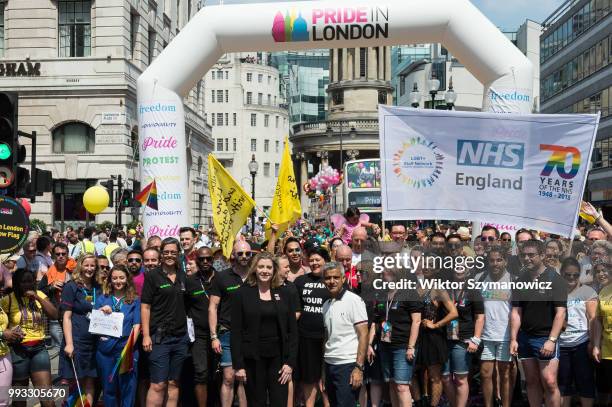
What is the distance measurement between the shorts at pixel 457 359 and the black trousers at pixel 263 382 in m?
1.88

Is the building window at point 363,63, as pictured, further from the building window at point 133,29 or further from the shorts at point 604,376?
the shorts at point 604,376

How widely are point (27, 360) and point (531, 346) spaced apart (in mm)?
4907

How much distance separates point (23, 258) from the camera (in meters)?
12.8

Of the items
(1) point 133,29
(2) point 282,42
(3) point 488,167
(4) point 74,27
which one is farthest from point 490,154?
(1) point 133,29

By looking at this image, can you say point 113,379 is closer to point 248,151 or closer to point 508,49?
point 508,49

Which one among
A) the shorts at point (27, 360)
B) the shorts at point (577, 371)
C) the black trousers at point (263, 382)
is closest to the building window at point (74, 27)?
the shorts at point (27, 360)

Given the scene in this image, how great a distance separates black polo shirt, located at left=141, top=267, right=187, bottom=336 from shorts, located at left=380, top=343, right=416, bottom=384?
212 centimetres

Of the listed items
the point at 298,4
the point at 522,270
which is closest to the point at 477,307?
the point at 522,270

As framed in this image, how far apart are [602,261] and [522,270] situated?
0.80 meters

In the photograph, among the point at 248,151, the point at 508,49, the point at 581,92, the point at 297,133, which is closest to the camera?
the point at 508,49

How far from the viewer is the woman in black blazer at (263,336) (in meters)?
7.84

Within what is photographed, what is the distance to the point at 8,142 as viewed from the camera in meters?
9.01

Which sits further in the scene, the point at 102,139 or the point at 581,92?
the point at 581,92

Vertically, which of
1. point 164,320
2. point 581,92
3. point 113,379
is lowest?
point 113,379
